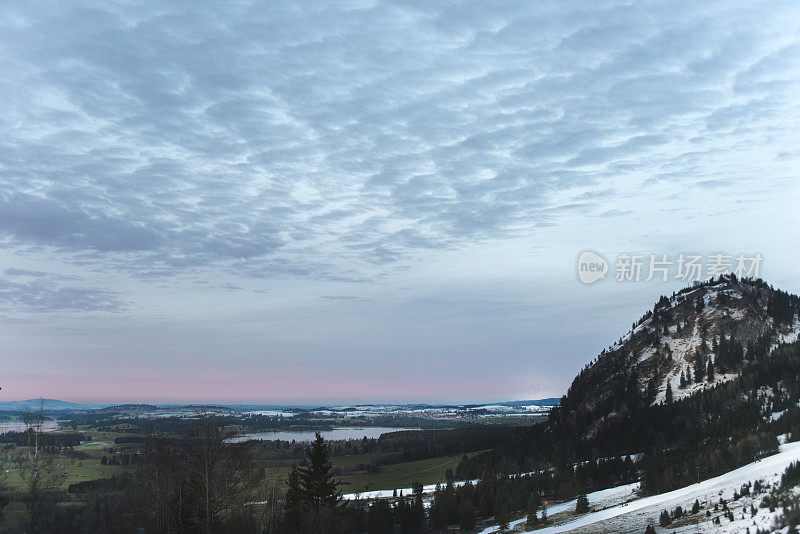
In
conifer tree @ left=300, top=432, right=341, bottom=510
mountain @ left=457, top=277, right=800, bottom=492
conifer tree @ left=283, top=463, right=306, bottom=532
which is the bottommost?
mountain @ left=457, top=277, right=800, bottom=492

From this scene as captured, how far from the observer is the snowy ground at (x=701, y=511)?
53.3 meters

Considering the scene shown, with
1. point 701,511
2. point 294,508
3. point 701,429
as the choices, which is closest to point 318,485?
point 294,508

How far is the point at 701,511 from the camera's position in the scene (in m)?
63.4

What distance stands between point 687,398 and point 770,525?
15197cm

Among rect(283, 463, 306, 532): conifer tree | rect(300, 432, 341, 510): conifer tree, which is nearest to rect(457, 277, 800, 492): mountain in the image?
rect(300, 432, 341, 510): conifer tree

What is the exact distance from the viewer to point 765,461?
257 feet

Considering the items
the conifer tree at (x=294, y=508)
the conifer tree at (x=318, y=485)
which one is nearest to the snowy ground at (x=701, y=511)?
the conifer tree at (x=318, y=485)

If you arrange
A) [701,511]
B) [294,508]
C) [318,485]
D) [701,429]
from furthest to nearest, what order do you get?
1. [701,429]
2. [701,511]
3. [318,485]
4. [294,508]

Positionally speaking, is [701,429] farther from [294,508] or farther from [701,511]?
[294,508]

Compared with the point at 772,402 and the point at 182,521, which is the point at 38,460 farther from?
the point at 772,402

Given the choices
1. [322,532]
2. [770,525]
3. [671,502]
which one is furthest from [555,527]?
[322,532]

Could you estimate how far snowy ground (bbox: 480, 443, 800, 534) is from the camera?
53.3m

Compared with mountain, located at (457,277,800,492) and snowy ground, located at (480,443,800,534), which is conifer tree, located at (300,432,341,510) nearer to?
snowy ground, located at (480,443,800,534)

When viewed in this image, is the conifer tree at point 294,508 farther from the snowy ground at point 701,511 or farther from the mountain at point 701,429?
the mountain at point 701,429
